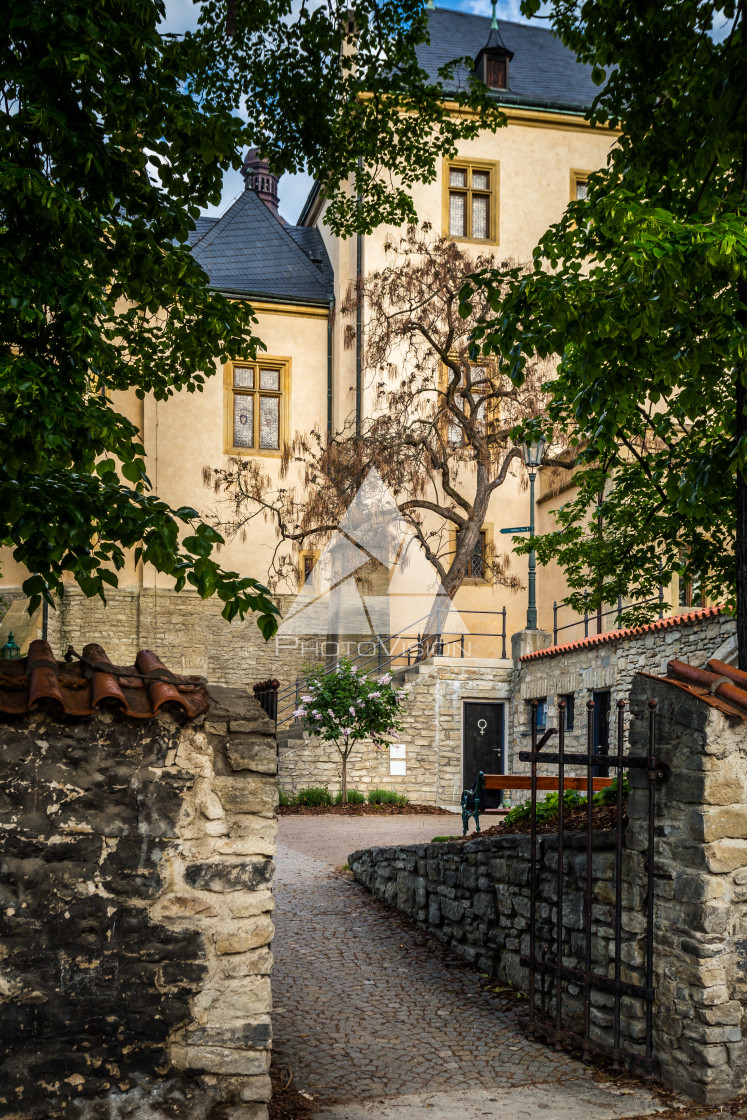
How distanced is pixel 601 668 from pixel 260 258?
16.2 m

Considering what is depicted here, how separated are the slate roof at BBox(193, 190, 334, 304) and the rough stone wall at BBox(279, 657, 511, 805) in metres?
11.0

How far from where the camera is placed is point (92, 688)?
3564mm

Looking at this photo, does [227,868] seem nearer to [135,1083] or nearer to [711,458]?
[135,1083]

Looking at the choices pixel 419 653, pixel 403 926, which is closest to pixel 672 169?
pixel 403 926

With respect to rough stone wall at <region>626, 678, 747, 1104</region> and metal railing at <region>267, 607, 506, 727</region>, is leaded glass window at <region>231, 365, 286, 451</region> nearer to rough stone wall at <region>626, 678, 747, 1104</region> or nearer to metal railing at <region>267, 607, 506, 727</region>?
metal railing at <region>267, 607, 506, 727</region>

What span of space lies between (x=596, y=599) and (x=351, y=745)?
9.88 metres

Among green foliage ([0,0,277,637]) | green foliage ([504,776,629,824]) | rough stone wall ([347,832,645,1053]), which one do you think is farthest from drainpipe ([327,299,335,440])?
green foliage ([0,0,277,637])

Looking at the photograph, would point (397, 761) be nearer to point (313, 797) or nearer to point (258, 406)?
point (313, 797)

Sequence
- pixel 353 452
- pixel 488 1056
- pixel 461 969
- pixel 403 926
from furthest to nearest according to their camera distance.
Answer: pixel 353 452 → pixel 403 926 → pixel 461 969 → pixel 488 1056

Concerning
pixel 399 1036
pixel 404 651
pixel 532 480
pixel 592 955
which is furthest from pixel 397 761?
pixel 592 955

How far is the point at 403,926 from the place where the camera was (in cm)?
803

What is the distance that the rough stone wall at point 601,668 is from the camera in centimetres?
1237

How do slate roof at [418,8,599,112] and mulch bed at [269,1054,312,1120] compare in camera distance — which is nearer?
mulch bed at [269,1054,312,1120]

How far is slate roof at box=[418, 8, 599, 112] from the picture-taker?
24547 millimetres
